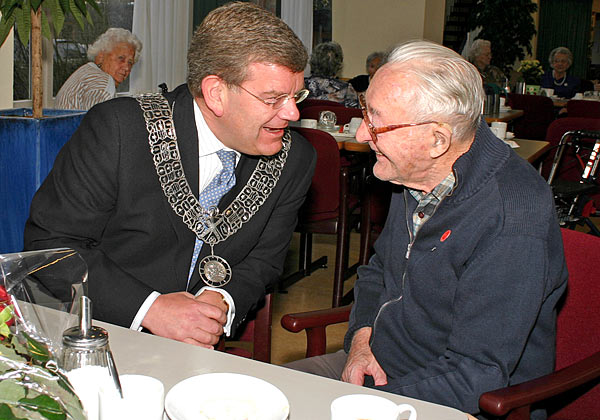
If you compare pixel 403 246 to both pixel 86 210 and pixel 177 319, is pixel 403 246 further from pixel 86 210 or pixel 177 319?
pixel 86 210

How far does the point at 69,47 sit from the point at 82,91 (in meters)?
0.96

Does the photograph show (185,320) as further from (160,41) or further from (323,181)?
(160,41)

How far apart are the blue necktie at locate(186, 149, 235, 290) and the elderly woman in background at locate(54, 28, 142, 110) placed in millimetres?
2594

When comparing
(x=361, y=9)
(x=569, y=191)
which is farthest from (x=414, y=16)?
(x=569, y=191)

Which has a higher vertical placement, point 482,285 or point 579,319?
point 482,285

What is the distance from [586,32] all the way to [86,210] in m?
17.4

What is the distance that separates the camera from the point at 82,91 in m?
4.21

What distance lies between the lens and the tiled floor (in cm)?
328

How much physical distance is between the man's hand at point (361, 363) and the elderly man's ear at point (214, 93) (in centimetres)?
→ 70

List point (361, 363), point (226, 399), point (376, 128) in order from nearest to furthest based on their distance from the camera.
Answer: point (226, 399) < point (376, 128) < point (361, 363)

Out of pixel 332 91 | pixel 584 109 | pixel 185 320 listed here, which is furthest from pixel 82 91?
pixel 584 109

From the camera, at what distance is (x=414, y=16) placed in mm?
9555

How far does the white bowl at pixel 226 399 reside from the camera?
909mm

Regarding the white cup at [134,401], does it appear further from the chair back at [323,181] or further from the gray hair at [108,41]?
the gray hair at [108,41]
